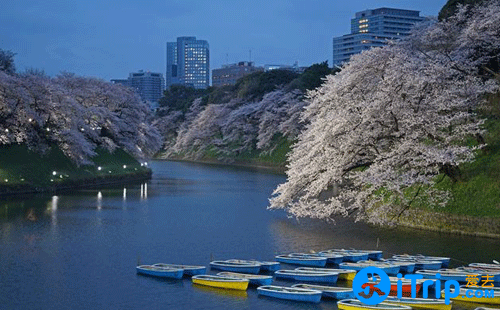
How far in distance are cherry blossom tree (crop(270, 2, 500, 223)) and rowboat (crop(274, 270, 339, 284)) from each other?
337 inches

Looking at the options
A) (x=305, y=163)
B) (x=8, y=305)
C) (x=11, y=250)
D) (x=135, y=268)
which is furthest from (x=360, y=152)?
(x=8, y=305)

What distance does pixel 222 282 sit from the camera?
22188mm

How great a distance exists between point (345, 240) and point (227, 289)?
10684 mm

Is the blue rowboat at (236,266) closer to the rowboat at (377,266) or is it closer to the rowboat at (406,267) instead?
the rowboat at (377,266)

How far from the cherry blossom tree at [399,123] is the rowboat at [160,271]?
11.1 m

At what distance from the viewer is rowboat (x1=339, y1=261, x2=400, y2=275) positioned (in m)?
23.7

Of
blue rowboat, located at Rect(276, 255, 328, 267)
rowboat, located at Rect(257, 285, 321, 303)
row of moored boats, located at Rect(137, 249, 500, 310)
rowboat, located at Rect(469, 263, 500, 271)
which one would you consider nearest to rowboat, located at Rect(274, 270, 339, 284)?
row of moored boats, located at Rect(137, 249, 500, 310)

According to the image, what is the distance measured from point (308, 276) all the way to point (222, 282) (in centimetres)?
298

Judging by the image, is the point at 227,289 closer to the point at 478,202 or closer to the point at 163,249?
the point at 163,249

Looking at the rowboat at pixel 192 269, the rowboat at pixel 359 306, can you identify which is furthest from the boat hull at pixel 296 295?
the rowboat at pixel 192 269

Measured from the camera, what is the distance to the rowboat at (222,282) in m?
22.0

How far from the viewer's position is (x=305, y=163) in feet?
115

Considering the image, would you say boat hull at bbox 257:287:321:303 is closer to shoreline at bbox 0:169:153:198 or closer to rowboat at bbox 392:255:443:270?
rowboat at bbox 392:255:443:270

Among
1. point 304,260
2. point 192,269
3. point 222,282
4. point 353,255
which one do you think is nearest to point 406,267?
point 353,255
